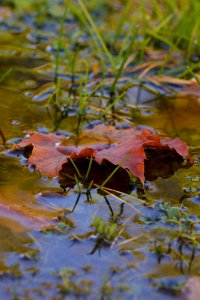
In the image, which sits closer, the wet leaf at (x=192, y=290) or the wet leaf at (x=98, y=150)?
the wet leaf at (x=192, y=290)

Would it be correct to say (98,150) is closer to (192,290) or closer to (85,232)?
(85,232)

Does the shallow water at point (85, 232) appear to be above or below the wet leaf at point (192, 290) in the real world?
below

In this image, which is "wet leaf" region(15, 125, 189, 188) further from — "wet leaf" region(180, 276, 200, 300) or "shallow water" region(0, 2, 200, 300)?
"wet leaf" region(180, 276, 200, 300)

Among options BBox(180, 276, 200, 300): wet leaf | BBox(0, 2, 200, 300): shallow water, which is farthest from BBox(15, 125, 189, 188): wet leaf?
BBox(180, 276, 200, 300): wet leaf

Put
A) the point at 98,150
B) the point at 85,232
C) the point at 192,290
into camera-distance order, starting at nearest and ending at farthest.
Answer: the point at 192,290, the point at 85,232, the point at 98,150

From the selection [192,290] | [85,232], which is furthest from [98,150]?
[192,290]

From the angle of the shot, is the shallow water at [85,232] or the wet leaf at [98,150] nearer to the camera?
the shallow water at [85,232]

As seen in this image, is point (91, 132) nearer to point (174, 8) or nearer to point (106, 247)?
point (106, 247)

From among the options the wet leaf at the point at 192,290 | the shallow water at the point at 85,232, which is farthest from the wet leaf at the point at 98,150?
the wet leaf at the point at 192,290

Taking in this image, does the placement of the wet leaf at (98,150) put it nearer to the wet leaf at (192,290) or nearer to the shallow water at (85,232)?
the shallow water at (85,232)
